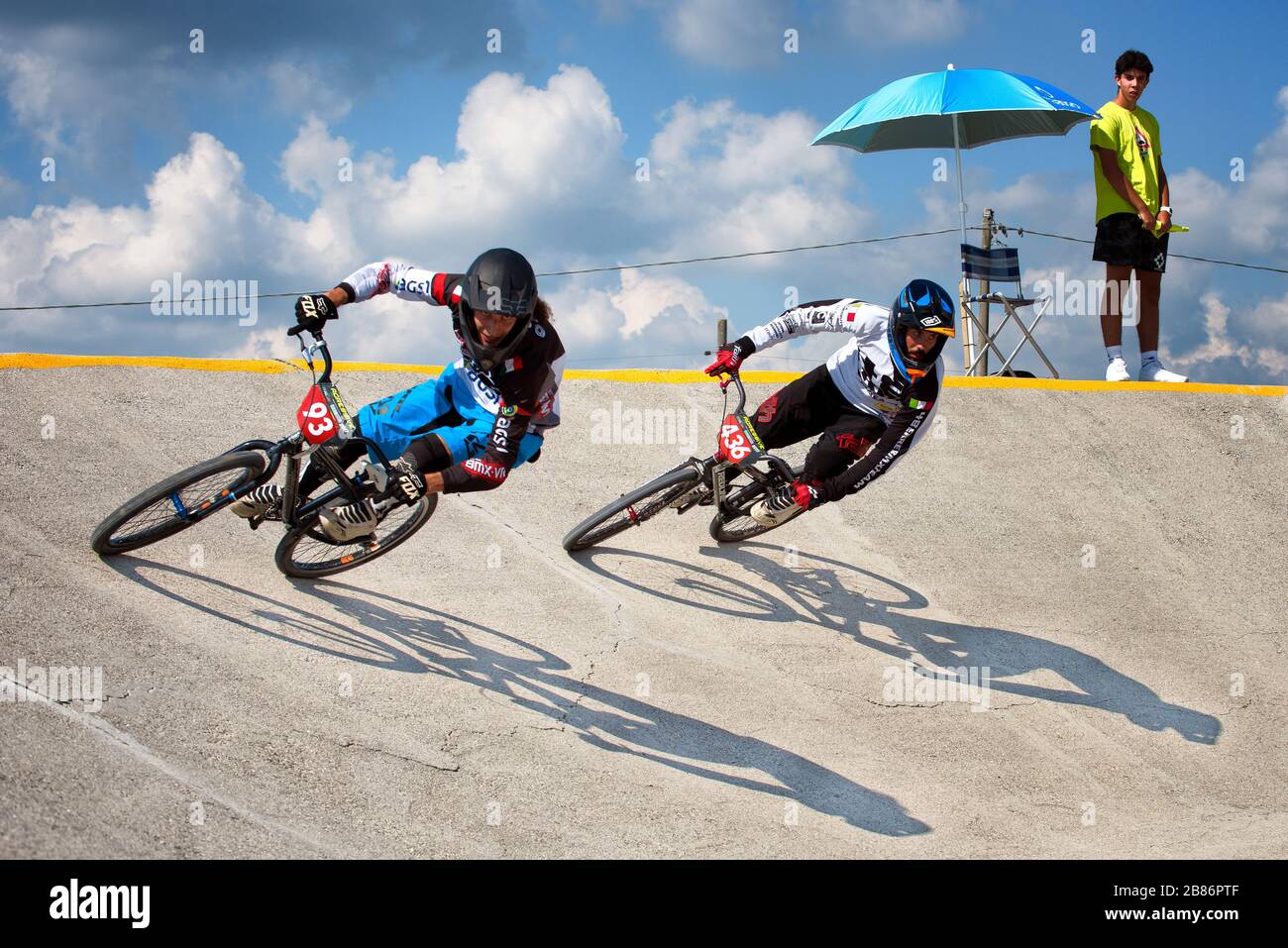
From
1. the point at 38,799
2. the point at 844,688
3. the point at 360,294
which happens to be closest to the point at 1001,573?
the point at 844,688

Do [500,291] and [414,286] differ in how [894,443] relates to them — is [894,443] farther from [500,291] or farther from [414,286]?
[414,286]

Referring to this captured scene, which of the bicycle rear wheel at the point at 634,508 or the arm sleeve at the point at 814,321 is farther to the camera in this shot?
the arm sleeve at the point at 814,321

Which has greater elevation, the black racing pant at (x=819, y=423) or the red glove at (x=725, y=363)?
the red glove at (x=725, y=363)

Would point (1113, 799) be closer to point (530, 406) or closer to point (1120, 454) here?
point (530, 406)

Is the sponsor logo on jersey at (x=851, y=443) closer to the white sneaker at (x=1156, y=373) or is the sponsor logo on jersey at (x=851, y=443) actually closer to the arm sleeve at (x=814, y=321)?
the arm sleeve at (x=814, y=321)

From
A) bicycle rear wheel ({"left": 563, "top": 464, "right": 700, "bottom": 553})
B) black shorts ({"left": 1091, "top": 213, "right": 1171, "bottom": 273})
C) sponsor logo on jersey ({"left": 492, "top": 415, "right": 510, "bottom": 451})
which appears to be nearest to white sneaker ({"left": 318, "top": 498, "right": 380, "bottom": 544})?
sponsor logo on jersey ({"left": 492, "top": 415, "right": 510, "bottom": 451})

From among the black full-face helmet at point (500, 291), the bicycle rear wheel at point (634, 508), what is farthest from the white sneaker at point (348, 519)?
the bicycle rear wheel at point (634, 508)

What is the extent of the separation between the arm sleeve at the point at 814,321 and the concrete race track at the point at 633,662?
185 centimetres

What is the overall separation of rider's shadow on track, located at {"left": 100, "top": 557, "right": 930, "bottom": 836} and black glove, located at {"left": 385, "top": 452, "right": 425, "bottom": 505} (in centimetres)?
109

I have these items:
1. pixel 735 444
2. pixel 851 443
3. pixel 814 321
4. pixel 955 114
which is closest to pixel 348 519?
pixel 735 444

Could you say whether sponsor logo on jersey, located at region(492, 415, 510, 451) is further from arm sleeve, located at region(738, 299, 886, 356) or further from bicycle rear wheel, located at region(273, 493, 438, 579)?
arm sleeve, located at region(738, 299, 886, 356)

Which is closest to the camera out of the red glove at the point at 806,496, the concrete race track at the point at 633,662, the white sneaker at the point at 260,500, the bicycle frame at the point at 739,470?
the concrete race track at the point at 633,662

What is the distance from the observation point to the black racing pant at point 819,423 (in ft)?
23.6

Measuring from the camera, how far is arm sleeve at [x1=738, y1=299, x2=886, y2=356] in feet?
24.0
